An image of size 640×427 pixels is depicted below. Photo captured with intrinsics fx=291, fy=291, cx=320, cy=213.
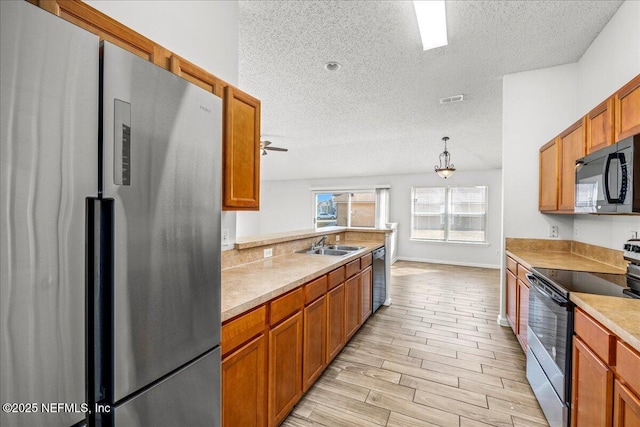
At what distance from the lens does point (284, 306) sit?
177 cm

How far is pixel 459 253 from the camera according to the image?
7.20 meters

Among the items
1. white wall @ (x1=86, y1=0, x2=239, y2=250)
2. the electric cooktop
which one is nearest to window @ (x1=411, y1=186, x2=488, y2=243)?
the electric cooktop

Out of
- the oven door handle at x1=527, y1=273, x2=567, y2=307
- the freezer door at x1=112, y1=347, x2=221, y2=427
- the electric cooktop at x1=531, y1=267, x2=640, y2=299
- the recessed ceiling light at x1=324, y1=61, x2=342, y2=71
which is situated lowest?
the freezer door at x1=112, y1=347, x2=221, y2=427

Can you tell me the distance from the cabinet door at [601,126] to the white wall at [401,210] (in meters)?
5.12

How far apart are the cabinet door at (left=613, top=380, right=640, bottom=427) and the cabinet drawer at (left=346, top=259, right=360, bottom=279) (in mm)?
1857

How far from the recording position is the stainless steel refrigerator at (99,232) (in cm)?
63

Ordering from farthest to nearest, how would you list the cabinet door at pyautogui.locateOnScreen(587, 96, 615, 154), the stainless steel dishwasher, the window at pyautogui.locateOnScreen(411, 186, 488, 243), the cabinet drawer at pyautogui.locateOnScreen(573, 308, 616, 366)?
1. the window at pyautogui.locateOnScreen(411, 186, 488, 243)
2. the stainless steel dishwasher
3. the cabinet door at pyautogui.locateOnScreen(587, 96, 615, 154)
4. the cabinet drawer at pyautogui.locateOnScreen(573, 308, 616, 366)

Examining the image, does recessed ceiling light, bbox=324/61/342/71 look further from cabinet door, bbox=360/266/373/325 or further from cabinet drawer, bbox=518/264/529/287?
cabinet drawer, bbox=518/264/529/287

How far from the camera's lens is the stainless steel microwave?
5.08ft

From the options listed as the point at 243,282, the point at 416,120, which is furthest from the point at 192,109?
the point at 416,120

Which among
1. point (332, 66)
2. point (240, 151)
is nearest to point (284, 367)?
point (240, 151)

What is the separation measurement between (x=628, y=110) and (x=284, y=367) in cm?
259

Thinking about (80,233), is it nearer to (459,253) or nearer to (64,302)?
(64,302)

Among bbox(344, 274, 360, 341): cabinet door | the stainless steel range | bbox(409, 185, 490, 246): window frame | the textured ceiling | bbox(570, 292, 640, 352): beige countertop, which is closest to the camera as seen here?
bbox(570, 292, 640, 352): beige countertop
